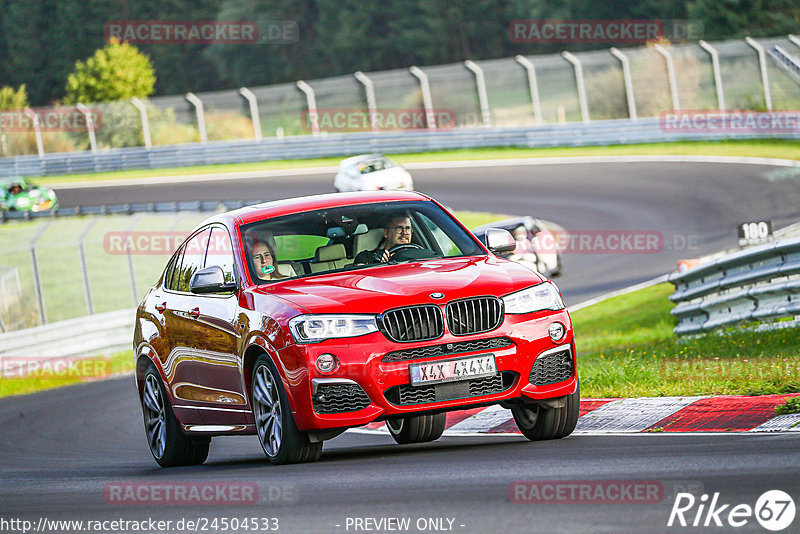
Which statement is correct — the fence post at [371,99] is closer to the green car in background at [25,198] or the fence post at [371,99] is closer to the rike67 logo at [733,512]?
the green car in background at [25,198]

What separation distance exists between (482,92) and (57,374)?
2891cm

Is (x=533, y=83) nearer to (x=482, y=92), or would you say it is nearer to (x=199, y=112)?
(x=482, y=92)

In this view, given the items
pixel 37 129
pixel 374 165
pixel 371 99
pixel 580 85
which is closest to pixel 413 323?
pixel 374 165

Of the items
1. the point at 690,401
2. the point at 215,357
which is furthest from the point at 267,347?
the point at 690,401

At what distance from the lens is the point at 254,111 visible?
5266 cm

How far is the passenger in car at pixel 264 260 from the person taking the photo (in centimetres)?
873

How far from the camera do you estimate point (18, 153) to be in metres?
61.2

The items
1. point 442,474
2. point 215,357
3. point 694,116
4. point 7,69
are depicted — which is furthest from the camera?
point 7,69

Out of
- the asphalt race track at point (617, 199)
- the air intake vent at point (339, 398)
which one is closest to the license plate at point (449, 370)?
the air intake vent at point (339, 398)

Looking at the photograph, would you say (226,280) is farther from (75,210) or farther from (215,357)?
(75,210)

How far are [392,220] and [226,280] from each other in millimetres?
1230

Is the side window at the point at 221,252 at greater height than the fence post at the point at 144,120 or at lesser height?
greater

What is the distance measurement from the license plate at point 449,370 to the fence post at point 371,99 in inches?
1711

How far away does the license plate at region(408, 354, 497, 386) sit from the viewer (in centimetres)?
775
